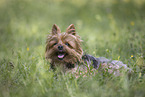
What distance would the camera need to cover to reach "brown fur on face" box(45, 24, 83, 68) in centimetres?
418

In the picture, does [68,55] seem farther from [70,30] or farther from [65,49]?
[70,30]

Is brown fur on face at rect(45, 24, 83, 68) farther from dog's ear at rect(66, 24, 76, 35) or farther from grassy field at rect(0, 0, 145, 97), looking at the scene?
grassy field at rect(0, 0, 145, 97)

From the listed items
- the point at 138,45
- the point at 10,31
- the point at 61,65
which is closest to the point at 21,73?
the point at 61,65

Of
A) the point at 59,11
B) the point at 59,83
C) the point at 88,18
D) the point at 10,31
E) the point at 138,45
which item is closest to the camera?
the point at 59,83

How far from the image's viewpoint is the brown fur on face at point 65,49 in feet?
13.7

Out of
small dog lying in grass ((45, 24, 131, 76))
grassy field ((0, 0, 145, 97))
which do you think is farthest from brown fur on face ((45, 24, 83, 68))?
grassy field ((0, 0, 145, 97))

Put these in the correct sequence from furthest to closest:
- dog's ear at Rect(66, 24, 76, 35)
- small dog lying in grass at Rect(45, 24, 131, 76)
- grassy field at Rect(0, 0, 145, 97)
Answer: dog's ear at Rect(66, 24, 76, 35)
small dog lying in grass at Rect(45, 24, 131, 76)
grassy field at Rect(0, 0, 145, 97)

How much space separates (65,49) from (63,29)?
1513 mm

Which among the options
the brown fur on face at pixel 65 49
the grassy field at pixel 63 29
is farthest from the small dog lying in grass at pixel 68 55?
the grassy field at pixel 63 29

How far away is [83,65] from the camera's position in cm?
422

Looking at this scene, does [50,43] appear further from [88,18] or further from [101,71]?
[88,18]

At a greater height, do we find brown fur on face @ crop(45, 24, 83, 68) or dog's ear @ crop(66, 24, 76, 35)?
dog's ear @ crop(66, 24, 76, 35)

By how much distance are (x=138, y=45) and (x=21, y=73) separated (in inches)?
137

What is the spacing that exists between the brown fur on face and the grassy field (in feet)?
0.90
